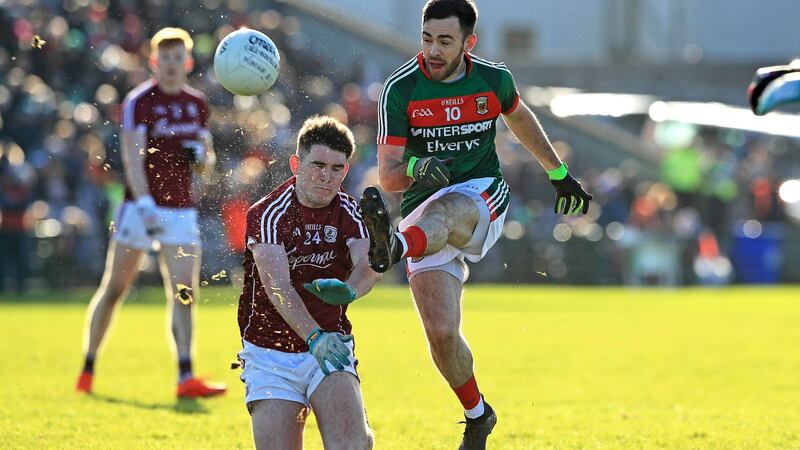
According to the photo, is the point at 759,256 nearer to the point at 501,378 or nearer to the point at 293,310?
the point at 501,378

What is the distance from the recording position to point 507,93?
24.6ft

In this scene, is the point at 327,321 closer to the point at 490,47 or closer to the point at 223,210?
the point at 223,210

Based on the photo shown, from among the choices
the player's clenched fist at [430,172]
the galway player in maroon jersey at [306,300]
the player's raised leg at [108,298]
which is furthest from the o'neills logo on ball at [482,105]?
the player's raised leg at [108,298]

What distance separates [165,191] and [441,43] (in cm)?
384

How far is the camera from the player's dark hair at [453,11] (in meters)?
7.14

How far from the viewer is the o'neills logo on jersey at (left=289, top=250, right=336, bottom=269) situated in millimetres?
6594

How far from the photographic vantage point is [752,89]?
7211mm

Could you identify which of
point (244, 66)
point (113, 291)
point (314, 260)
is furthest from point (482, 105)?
point (113, 291)

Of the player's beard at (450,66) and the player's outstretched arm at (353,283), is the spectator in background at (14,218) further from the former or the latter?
the player's outstretched arm at (353,283)

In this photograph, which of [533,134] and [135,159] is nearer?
[533,134]

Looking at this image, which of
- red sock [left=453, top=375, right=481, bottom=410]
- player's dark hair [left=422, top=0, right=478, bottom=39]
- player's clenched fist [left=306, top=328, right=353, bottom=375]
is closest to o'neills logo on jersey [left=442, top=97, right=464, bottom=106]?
player's dark hair [left=422, top=0, right=478, bottom=39]

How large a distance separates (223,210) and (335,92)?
9242 millimetres

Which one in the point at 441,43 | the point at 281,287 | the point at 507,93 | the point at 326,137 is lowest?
the point at 281,287

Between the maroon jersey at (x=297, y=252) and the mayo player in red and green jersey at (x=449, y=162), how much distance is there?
46 centimetres
